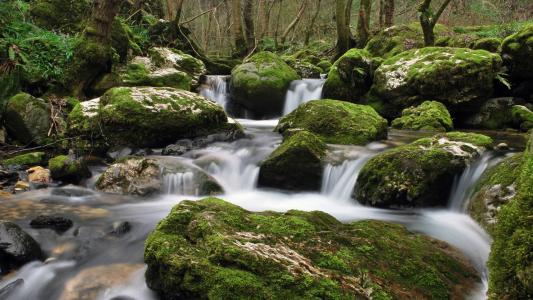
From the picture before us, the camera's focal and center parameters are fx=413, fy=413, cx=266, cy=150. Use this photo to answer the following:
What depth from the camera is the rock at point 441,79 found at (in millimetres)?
9289

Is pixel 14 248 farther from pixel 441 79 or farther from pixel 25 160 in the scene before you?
pixel 441 79

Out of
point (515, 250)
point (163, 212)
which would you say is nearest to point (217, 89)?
point (163, 212)

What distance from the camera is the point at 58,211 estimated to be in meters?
5.42

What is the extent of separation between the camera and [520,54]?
9.64 metres

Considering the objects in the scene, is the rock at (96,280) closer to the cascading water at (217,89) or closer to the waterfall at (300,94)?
the waterfall at (300,94)

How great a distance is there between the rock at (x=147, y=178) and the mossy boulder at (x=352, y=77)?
5990mm

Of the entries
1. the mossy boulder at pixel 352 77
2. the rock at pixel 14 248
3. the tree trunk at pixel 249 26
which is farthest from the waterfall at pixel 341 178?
the tree trunk at pixel 249 26

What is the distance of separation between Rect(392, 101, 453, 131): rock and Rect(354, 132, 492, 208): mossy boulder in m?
3.03

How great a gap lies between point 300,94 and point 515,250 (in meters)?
10.7

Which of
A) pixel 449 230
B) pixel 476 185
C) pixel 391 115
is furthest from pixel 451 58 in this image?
pixel 449 230

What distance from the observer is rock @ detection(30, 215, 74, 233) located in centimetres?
461

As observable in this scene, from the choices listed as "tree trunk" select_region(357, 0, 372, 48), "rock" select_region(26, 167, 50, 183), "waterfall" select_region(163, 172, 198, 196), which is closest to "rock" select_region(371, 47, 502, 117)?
"tree trunk" select_region(357, 0, 372, 48)

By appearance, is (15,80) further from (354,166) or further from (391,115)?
(391,115)

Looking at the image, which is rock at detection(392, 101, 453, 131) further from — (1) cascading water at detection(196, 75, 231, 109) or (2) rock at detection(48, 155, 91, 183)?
(2) rock at detection(48, 155, 91, 183)
